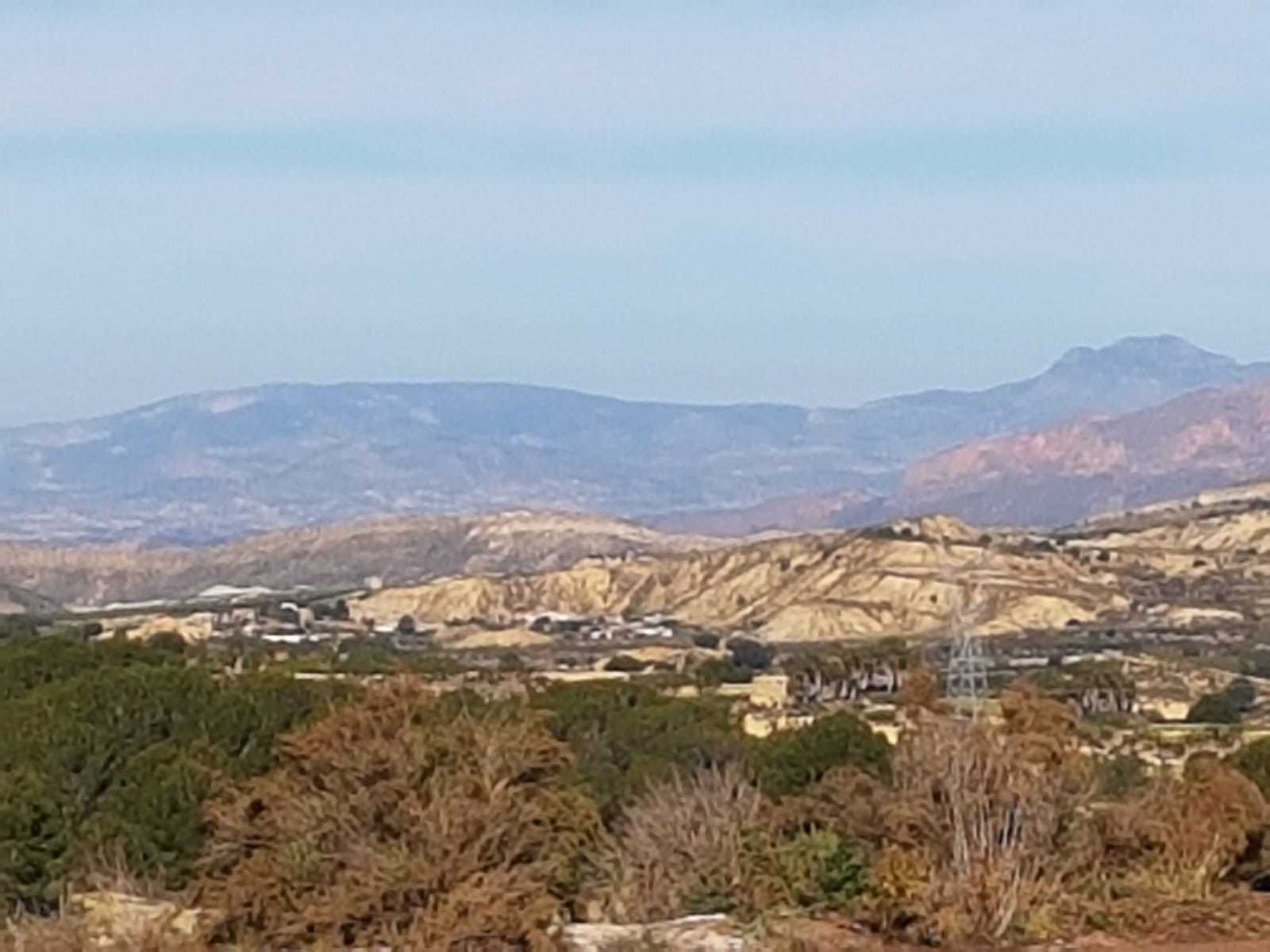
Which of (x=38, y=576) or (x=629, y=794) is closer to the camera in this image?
(x=629, y=794)

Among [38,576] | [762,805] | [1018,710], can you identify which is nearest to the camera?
[1018,710]

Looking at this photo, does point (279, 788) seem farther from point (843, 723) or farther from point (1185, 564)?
point (1185, 564)

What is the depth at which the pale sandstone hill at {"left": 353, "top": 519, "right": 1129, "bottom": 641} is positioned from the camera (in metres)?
96.9

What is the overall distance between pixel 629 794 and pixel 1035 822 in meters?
9.90

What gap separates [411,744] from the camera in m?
14.4

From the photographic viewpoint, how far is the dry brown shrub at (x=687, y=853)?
14648 millimetres

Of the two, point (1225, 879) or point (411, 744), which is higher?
point (411, 744)

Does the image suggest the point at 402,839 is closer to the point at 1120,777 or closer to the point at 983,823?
the point at 983,823

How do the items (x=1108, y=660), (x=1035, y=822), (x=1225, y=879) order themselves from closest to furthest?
A: (x=1035, y=822)
(x=1225, y=879)
(x=1108, y=660)

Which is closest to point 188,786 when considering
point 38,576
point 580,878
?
point 580,878

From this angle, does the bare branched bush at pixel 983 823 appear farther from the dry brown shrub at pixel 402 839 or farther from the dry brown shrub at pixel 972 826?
the dry brown shrub at pixel 402 839

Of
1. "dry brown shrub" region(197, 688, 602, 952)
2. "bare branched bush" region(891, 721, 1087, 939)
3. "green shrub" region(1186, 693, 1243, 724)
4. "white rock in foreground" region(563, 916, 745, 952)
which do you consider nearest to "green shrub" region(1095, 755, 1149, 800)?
"bare branched bush" region(891, 721, 1087, 939)

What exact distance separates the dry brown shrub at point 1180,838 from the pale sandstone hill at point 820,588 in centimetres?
6989

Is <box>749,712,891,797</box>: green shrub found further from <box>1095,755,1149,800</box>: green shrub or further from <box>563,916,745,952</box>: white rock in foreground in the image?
<box>563,916,745,952</box>: white rock in foreground
